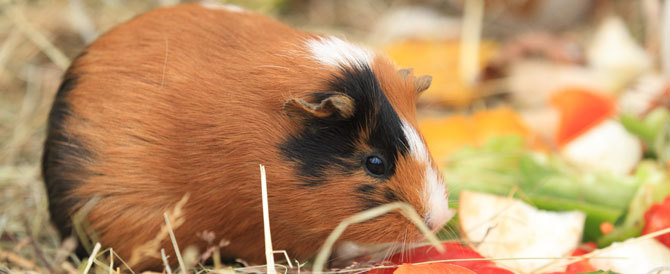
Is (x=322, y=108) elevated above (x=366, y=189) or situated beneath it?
elevated above

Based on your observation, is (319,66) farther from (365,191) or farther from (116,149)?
(116,149)

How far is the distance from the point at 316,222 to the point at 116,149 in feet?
2.05

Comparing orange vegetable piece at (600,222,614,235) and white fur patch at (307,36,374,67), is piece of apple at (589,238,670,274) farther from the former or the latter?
white fur patch at (307,36,374,67)

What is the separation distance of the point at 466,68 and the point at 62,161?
8.29 ft

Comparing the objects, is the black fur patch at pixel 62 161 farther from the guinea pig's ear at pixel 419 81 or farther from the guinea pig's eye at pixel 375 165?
the guinea pig's ear at pixel 419 81

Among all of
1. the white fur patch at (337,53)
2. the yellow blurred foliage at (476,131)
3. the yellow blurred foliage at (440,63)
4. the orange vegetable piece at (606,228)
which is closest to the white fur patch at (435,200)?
the white fur patch at (337,53)

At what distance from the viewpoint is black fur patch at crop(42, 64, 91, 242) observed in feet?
6.07

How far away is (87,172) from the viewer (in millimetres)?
1832

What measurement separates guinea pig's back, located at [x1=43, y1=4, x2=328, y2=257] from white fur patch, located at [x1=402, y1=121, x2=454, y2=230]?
1.05 ft

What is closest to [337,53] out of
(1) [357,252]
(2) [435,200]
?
(2) [435,200]

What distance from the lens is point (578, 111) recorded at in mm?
2908

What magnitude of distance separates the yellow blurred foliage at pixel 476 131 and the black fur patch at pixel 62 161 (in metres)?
1.65

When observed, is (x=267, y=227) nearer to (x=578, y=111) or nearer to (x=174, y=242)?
(x=174, y=242)

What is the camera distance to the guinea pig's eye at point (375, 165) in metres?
1.73
